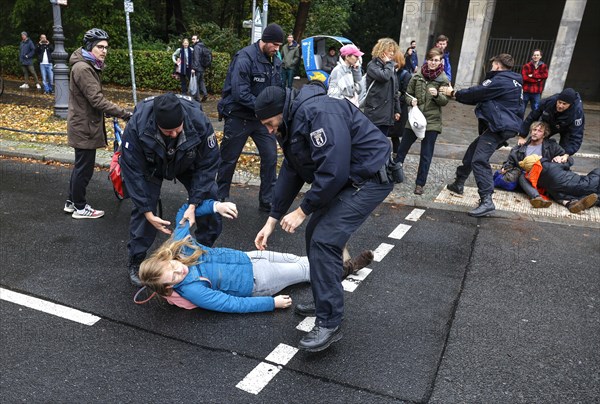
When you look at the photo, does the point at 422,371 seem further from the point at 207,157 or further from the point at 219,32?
the point at 219,32

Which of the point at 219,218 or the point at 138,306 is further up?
the point at 219,218

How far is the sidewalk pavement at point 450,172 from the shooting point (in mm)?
5930

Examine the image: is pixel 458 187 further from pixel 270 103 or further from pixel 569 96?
pixel 270 103

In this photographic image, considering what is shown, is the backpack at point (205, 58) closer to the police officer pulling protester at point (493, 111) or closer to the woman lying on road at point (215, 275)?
the police officer pulling protester at point (493, 111)

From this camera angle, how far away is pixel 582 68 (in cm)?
2061

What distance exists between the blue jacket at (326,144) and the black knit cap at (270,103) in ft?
0.17

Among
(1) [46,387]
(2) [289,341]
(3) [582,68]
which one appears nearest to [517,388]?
(2) [289,341]

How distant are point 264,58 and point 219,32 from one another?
1628 centimetres

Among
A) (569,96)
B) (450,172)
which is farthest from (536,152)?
(450,172)

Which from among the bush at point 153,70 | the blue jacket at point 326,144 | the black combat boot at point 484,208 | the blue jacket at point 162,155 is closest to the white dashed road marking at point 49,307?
the blue jacket at point 162,155

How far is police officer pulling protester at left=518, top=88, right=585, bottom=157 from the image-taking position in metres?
5.88

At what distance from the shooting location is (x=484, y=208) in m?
5.79

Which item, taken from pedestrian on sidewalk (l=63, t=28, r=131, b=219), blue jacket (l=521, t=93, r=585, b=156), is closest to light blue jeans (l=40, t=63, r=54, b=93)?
pedestrian on sidewalk (l=63, t=28, r=131, b=219)

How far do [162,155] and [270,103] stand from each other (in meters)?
1.05
